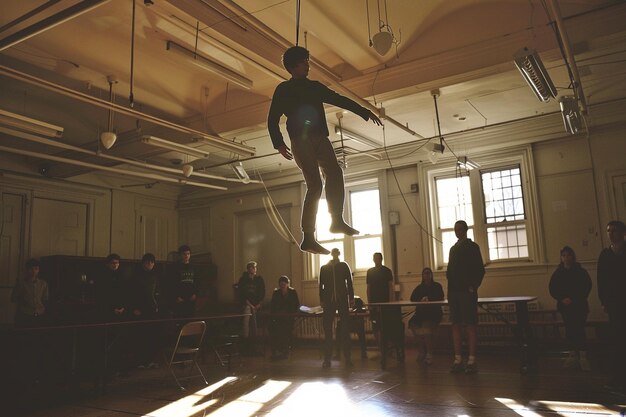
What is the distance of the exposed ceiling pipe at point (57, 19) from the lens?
4.11 meters

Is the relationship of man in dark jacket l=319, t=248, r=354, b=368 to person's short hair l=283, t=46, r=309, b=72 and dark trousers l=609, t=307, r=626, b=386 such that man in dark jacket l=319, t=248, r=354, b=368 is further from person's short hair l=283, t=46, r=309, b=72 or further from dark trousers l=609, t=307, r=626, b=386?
person's short hair l=283, t=46, r=309, b=72

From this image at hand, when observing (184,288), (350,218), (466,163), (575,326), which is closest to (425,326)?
(575,326)

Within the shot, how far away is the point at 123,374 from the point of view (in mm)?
6672

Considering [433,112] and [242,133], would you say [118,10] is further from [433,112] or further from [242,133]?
[433,112]

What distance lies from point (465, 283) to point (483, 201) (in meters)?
3.81

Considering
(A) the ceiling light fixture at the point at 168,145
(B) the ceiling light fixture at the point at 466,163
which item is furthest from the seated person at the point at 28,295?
(B) the ceiling light fixture at the point at 466,163

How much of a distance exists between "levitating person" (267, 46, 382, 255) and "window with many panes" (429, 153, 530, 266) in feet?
22.7

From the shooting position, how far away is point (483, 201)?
9.03m

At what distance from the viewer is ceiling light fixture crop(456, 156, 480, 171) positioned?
27.5ft

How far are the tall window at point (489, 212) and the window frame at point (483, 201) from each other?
2 cm

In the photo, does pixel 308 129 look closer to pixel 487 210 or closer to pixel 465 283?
pixel 465 283

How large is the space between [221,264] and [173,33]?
6.98 meters

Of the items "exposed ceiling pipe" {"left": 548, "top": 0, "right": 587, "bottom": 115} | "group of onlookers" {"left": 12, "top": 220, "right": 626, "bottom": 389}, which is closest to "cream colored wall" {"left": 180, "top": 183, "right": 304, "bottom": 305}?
"group of onlookers" {"left": 12, "top": 220, "right": 626, "bottom": 389}

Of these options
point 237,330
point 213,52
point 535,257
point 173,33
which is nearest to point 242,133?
point 213,52
